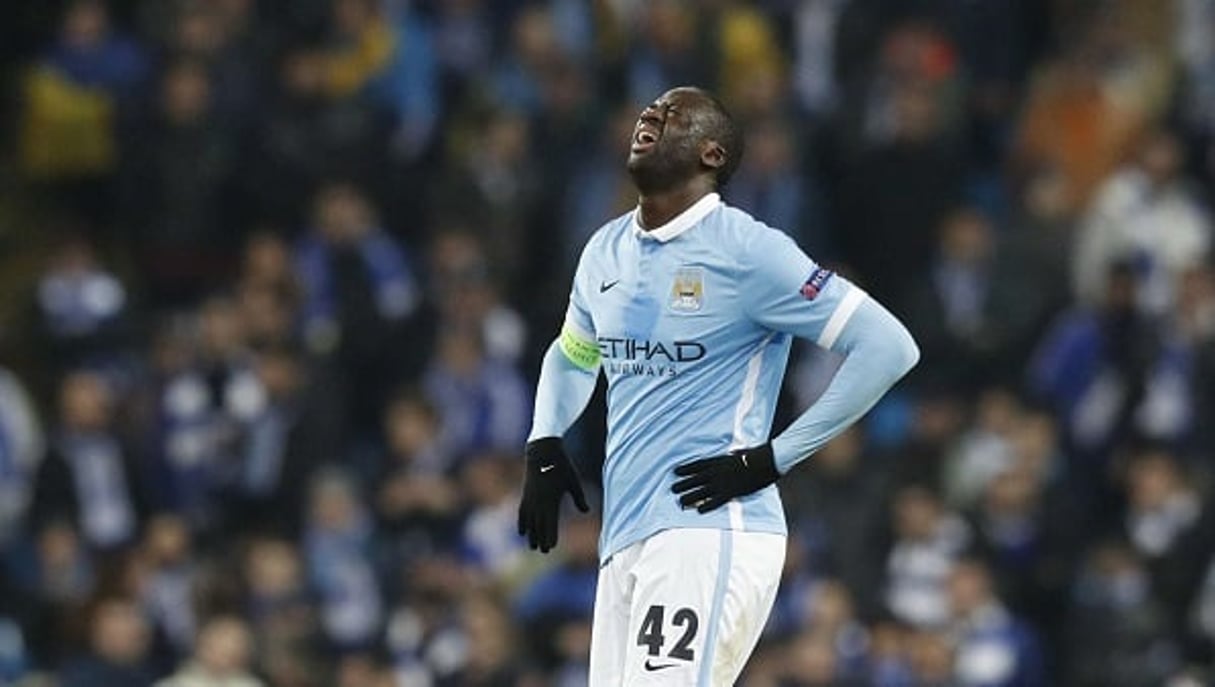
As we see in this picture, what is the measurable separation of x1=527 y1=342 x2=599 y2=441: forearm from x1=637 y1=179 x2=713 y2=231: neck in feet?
2.35

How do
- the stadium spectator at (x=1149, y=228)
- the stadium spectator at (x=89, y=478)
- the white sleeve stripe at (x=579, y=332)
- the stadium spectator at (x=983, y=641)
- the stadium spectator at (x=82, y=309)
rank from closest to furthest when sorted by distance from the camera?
the white sleeve stripe at (x=579, y=332) → the stadium spectator at (x=983, y=641) → the stadium spectator at (x=89, y=478) → the stadium spectator at (x=1149, y=228) → the stadium spectator at (x=82, y=309)

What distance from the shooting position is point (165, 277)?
1973cm

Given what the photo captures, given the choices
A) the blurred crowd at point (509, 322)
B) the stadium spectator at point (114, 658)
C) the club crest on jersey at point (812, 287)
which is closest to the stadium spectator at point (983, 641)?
the blurred crowd at point (509, 322)

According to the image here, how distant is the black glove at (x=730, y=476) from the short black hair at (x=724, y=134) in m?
0.89

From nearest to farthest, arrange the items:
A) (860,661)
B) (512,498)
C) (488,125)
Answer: (860,661) < (512,498) < (488,125)

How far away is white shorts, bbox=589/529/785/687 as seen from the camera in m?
9.00

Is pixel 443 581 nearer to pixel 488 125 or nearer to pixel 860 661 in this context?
pixel 860 661

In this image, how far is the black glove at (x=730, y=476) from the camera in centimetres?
901

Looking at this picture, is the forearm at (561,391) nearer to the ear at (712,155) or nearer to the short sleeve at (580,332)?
the short sleeve at (580,332)

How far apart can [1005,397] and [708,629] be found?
876cm

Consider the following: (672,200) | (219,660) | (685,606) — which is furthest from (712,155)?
(219,660)

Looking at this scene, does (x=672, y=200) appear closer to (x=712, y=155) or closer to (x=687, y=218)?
(x=687, y=218)

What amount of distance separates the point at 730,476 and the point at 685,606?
16.5 inches

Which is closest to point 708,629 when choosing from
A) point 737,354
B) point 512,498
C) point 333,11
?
point 737,354
